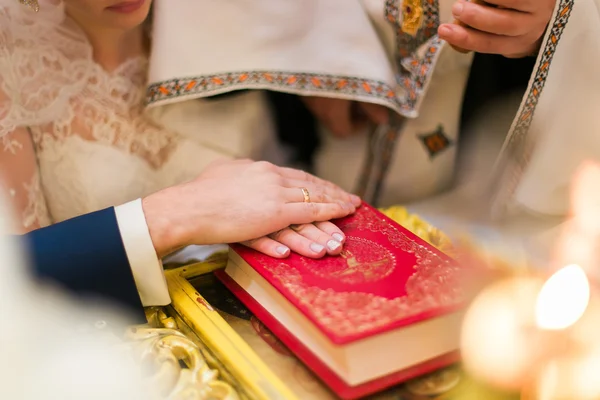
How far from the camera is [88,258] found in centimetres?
63

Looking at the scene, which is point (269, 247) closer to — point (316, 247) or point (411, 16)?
point (316, 247)

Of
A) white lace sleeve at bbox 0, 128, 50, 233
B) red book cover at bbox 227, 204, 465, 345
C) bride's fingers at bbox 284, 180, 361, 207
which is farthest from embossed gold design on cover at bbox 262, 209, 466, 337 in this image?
white lace sleeve at bbox 0, 128, 50, 233

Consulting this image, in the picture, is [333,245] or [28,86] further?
[28,86]

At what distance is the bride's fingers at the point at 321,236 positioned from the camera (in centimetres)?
65

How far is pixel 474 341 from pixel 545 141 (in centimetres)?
35

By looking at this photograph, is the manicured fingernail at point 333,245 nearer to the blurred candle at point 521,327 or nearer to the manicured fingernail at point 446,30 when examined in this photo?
the blurred candle at point 521,327

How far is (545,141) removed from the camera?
776mm

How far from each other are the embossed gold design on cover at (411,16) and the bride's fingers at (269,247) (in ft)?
1.33

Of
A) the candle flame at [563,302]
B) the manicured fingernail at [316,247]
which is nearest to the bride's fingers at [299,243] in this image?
the manicured fingernail at [316,247]

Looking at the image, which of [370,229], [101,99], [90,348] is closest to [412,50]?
[370,229]

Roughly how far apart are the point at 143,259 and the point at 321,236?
8.1 inches

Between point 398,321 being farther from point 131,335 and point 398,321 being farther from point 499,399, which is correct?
point 131,335

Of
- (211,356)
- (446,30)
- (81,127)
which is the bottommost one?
(211,356)

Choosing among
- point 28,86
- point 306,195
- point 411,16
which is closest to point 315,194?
point 306,195
